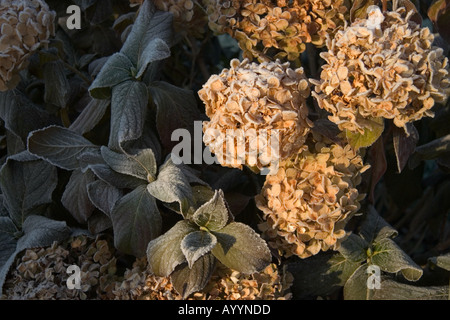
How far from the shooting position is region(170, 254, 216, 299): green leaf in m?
0.60

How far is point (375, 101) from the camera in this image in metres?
0.54

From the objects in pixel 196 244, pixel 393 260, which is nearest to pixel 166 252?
pixel 196 244

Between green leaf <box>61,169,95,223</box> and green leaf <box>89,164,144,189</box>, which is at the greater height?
green leaf <box>89,164,144,189</box>

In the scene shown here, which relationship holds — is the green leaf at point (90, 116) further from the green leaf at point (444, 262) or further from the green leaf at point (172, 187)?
the green leaf at point (444, 262)

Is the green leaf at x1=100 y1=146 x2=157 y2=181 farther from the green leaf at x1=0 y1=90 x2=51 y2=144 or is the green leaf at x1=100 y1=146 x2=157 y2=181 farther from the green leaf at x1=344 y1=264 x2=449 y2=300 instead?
the green leaf at x1=344 y1=264 x2=449 y2=300

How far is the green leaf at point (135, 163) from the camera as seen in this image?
0.65 metres

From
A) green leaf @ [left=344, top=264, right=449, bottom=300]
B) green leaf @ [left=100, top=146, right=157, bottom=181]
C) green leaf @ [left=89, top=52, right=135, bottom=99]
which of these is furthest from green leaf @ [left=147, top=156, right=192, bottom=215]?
green leaf @ [left=344, top=264, right=449, bottom=300]

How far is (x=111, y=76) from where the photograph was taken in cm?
67

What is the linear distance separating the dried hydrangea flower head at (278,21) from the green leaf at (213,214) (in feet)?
0.58

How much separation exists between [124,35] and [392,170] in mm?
409

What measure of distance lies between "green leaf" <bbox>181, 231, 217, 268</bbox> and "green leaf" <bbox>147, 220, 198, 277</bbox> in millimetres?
14

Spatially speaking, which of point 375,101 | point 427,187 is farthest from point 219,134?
point 427,187

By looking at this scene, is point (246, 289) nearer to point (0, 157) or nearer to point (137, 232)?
point (137, 232)

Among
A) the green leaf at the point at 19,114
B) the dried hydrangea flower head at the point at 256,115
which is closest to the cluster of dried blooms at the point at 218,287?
the dried hydrangea flower head at the point at 256,115
